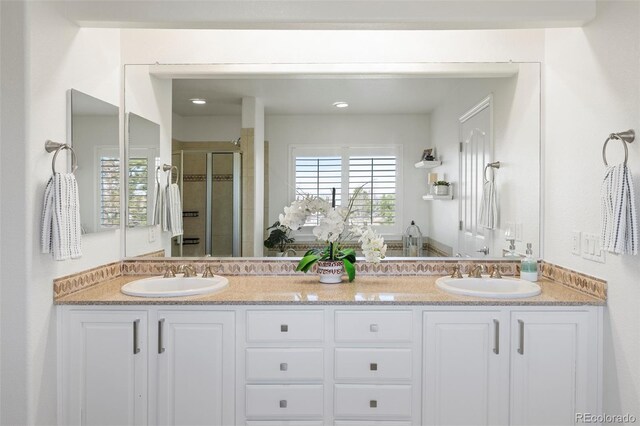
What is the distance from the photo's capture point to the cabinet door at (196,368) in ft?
6.43

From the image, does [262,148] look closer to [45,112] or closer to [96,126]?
[96,126]

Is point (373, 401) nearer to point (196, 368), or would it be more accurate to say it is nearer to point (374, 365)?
point (374, 365)

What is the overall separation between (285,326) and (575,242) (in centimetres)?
147

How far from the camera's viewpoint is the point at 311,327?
1.97 metres

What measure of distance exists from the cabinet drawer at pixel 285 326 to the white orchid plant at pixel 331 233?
417mm

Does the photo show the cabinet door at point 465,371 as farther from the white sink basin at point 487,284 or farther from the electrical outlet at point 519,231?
the electrical outlet at point 519,231

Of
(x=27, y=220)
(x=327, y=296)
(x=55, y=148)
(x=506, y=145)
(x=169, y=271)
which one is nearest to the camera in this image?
(x=27, y=220)

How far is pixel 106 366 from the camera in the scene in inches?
77.6

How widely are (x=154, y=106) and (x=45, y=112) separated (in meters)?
0.71

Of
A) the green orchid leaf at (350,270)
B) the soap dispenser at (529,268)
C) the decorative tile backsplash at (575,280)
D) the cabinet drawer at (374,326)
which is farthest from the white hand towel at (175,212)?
the decorative tile backsplash at (575,280)

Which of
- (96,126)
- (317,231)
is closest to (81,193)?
(96,126)

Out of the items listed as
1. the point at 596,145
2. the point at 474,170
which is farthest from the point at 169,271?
the point at 596,145

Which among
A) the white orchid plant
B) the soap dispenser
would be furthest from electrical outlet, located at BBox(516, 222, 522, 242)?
the white orchid plant

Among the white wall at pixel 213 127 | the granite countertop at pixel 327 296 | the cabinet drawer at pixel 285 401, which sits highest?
the white wall at pixel 213 127
